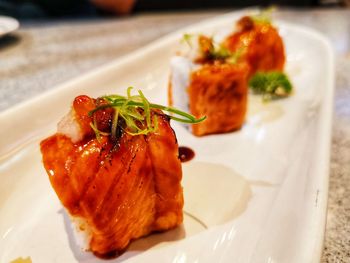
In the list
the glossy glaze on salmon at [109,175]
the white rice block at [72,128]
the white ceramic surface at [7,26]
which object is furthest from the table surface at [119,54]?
the white rice block at [72,128]

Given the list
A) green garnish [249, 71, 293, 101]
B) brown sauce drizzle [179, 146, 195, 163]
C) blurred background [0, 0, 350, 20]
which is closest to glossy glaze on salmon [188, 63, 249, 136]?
brown sauce drizzle [179, 146, 195, 163]

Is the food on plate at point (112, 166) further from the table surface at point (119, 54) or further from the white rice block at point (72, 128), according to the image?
the table surface at point (119, 54)

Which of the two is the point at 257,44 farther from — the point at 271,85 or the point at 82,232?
the point at 82,232

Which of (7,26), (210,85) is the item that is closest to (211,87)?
(210,85)

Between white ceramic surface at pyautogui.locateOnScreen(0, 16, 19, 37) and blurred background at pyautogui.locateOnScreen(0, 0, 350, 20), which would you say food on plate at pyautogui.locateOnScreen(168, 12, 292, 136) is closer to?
white ceramic surface at pyautogui.locateOnScreen(0, 16, 19, 37)

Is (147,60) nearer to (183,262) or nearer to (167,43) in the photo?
(167,43)

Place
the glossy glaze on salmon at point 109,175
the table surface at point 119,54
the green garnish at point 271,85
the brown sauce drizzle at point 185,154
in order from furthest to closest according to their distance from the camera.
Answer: the green garnish at point 271,85 → the brown sauce drizzle at point 185,154 → the table surface at point 119,54 → the glossy glaze on salmon at point 109,175
